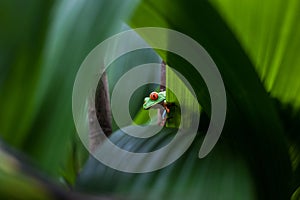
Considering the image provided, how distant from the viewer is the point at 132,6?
0.23 meters

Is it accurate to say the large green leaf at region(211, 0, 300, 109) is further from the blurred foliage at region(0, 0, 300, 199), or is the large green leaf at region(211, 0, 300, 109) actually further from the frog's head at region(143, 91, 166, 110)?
the frog's head at region(143, 91, 166, 110)

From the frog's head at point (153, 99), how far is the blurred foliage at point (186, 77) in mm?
Answer: 142

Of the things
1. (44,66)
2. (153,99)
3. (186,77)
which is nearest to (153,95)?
(153,99)

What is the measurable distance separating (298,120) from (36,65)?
0.24 meters

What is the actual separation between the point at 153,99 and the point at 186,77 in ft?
0.66

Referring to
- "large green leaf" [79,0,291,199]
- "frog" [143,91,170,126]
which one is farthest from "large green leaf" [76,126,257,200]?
"frog" [143,91,170,126]

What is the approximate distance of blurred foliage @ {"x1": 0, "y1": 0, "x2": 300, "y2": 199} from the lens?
0.20 meters

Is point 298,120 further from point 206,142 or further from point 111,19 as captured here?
point 111,19

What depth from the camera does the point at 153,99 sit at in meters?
0.55

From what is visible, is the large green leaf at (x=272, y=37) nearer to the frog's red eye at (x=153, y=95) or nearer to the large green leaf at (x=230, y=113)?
the large green leaf at (x=230, y=113)

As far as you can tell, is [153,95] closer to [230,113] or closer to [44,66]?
[230,113]

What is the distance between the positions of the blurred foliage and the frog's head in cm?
14

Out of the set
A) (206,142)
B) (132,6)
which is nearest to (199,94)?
(206,142)

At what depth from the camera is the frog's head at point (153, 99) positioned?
1.76 feet
